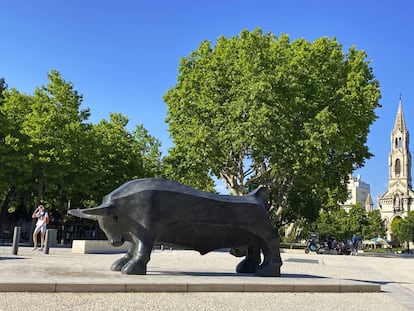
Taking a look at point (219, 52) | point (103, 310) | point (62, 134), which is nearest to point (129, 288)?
point (103, 310)

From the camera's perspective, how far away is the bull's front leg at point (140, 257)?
11141 mm

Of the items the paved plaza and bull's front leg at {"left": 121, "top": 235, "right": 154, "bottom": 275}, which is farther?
bull's front leg at {"left": 121, "top": 235, "right": 154, "bottom": 275}

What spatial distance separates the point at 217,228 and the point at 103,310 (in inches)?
198

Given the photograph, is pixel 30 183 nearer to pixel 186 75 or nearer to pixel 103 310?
pixel 186 75

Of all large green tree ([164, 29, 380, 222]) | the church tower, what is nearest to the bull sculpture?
large green tree ([164, 29, 380, 222])

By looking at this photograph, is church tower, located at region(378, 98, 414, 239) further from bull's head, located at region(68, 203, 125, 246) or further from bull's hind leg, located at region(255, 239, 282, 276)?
bull's head, located at region(68, 203, 125, 246)

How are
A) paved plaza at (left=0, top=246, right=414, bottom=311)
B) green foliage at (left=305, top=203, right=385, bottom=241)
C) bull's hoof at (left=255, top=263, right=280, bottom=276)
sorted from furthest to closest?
green foliage at (left=305, top=203, right=385, bottom=241) < bull's hoof at (left=255, top=263, right=280, bottom=276) < paved plaza at (left=0, top=246, right=414, bottom=311)

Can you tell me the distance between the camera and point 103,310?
7.48 m

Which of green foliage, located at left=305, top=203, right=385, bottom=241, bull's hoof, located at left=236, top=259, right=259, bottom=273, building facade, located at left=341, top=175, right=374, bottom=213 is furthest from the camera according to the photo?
building facade, located at left=341, top=175, right=374, bottom=213

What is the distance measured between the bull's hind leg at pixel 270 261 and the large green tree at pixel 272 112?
18.2 m

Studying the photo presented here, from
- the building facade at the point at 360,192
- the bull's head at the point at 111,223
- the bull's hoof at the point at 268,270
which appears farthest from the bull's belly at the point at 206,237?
the building facade at the point at 360,192

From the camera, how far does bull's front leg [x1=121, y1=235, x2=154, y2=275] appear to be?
1114 centimetres

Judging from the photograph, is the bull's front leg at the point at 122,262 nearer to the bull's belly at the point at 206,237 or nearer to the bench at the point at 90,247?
the bull's belly at the point at 206,237

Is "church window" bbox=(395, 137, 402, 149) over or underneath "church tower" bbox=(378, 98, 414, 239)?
over
